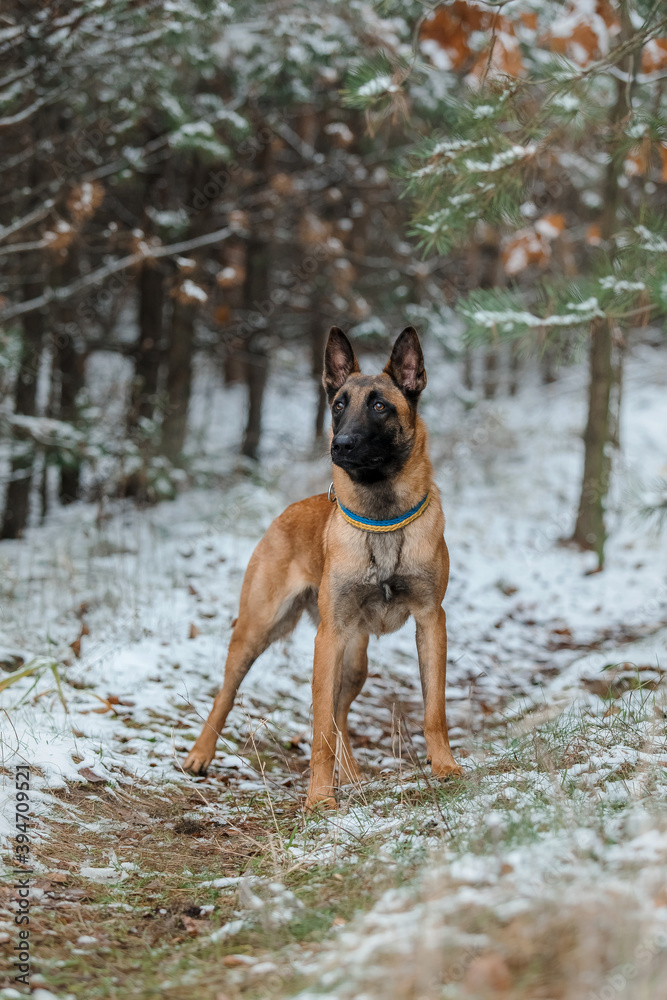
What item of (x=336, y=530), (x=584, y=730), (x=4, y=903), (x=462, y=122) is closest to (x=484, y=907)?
(x=4, y=903)

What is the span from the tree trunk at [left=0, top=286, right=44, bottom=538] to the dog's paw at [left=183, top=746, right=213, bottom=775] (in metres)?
5.94

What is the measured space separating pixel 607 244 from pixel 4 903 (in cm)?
914

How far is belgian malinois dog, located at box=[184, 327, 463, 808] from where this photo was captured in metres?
4.00

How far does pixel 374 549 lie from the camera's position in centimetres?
407

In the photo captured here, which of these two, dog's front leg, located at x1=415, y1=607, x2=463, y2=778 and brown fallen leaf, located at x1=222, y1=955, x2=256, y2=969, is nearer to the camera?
brown fallen leaf, located at x1=222, y1=955, x2=256, y2=969

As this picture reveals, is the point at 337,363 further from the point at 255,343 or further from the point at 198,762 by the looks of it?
the point at 255,343

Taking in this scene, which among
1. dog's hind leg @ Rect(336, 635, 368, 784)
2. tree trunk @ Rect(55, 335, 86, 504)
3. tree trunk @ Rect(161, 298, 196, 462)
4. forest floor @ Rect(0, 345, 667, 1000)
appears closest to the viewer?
forest floor @ Rect(0, 345, 667, 1000)

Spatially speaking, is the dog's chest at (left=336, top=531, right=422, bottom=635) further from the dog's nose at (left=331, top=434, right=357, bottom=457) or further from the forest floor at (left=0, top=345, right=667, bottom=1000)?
the forest floor at (left=0, top=345, right=667, bottom=1000)

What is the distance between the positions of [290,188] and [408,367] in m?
7.56

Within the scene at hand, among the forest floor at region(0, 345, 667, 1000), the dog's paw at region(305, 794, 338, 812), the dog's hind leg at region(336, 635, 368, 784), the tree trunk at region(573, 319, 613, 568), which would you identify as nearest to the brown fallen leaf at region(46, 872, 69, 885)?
the forest floor at region(0, 345, 667, 1000)

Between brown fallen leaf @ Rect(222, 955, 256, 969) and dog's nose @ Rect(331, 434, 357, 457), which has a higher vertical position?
dog's nose @ Rect(331, 434, 357, 457)

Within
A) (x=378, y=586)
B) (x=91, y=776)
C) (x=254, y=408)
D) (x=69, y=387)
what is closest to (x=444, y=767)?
(x=378, y=586)

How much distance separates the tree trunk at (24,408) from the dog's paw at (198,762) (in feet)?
19.5

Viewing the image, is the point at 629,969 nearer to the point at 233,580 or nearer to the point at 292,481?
the point at 233,580
